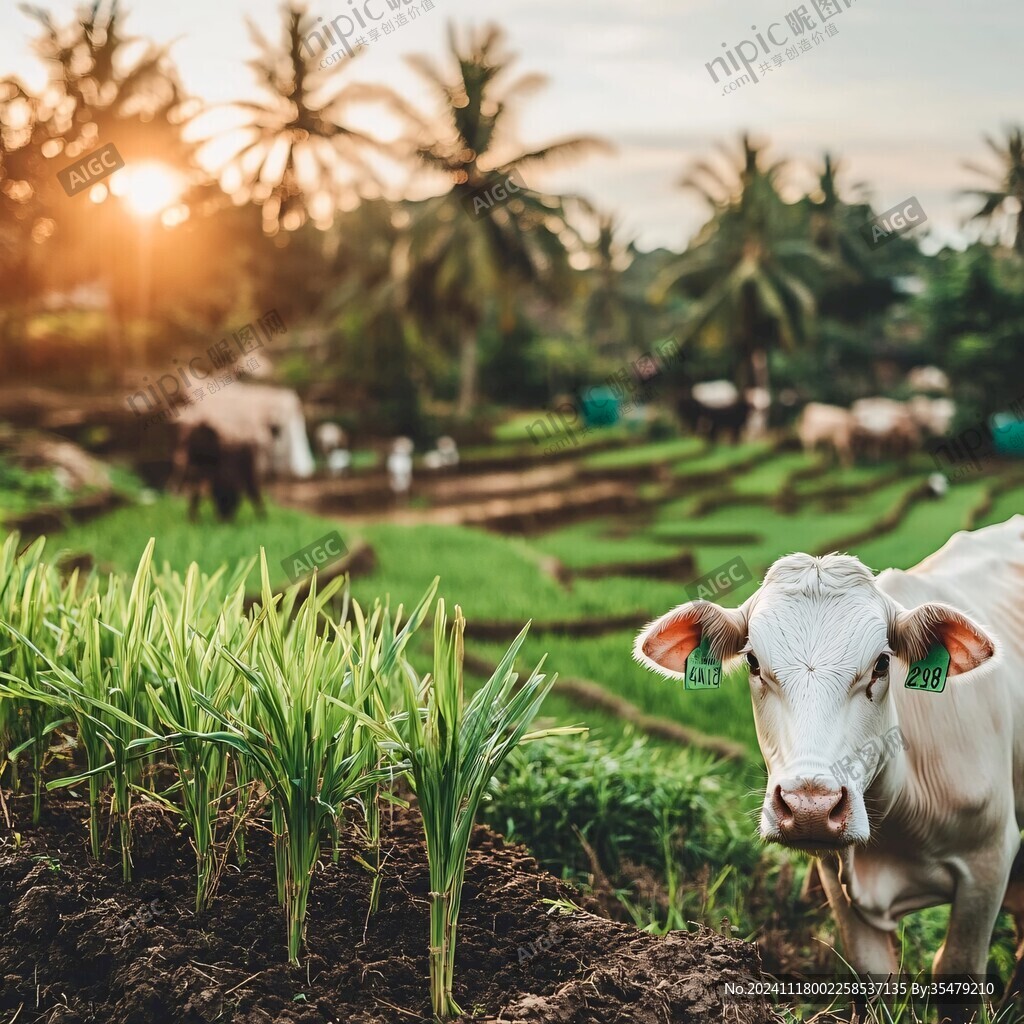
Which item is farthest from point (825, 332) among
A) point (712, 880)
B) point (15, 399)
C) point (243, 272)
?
point (712, 880)

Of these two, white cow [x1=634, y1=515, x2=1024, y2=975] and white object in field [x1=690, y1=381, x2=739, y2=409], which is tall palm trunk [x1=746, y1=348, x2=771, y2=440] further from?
white cow [x1=634, y1=515, x2=1024, y2=975]

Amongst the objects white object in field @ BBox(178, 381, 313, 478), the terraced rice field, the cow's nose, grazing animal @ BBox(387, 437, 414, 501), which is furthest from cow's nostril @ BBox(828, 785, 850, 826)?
grazing animal @ BBox(387, 437, 414, 501)

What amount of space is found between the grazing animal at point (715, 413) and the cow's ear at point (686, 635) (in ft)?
61.4

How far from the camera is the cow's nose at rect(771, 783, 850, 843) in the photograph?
192 centimetres

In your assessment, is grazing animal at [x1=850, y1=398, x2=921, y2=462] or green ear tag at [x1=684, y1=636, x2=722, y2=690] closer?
green ear tag at [x1=684, y1=636, x2=722, y2=690]

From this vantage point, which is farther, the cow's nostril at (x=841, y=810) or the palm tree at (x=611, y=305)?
the palm tree at (x=611, y=305)

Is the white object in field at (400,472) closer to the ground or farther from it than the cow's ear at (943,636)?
closer to the ground

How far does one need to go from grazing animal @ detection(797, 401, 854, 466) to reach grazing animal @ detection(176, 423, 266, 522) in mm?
11929

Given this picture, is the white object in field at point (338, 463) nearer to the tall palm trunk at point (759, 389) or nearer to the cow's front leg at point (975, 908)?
the tall palm trunk at point (759, 389)

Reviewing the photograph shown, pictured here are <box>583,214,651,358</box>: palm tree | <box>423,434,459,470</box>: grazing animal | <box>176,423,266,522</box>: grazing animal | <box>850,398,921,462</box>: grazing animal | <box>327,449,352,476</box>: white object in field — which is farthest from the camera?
<box>583,214,651,358</box>: palm tree

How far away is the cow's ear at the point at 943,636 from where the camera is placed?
2133 millimetres

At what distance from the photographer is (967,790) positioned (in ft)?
8.00

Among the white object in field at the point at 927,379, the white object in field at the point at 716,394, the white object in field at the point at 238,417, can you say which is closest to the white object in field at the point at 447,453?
the white object in field at the point at 238,417

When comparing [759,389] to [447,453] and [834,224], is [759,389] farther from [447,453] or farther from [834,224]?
[447,453]
